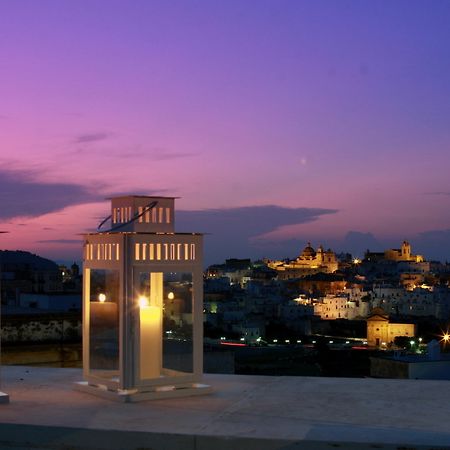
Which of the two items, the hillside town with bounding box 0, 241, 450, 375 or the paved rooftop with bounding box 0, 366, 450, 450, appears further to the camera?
the hillside town with bounding box 0, 241, 450, 375

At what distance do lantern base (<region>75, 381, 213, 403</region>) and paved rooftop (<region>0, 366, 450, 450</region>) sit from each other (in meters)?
0.04

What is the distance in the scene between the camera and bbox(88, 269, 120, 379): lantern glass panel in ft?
12.5

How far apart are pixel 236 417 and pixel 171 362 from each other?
803mm

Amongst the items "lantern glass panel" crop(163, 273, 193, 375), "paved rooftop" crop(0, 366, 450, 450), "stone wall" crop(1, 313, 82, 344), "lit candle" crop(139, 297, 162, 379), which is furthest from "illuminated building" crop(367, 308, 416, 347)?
"lit candle" crop(139, 297, 162, 379)

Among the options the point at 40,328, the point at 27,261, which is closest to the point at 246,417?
the point at 40,328

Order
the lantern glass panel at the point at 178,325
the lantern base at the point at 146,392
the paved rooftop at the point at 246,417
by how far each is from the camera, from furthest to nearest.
→ the lantern glass panel at the point at 178,325, the lantern base at the point at 146,392, the paved rooftop at the point at 246,417

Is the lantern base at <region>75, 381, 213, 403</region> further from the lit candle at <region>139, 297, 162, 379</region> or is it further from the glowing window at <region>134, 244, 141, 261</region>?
the glowing window at <region>134, 244, 141, 261</region>

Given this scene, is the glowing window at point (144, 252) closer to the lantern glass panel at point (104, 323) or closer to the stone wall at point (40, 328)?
the lantern glass panel at point (104, 323)

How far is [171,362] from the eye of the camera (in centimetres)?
393

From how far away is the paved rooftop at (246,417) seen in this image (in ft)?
9.12

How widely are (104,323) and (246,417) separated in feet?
3.39

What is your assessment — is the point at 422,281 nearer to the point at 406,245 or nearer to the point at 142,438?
the point at 406,245

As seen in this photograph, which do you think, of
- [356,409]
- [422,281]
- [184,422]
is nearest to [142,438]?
[184,422]

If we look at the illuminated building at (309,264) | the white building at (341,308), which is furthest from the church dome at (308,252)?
the white building at (341,308)
